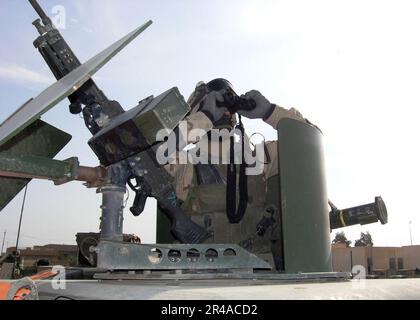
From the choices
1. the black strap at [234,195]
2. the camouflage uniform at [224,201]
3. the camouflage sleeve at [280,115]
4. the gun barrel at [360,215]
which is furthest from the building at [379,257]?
the camouflage sleeve at [280,115]

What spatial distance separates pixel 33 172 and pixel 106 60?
90 centimetres

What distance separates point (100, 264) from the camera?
71.6 inches

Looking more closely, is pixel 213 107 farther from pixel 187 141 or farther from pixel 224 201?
pixel 224 201

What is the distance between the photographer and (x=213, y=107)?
3.26m

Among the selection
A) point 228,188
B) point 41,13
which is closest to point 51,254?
point 41,13

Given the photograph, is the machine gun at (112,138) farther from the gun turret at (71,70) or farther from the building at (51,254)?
the building at (51,254)

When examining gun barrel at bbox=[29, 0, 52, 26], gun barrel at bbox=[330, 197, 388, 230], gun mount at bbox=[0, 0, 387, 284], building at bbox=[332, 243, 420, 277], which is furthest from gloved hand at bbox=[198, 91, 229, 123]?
building at bbox=[332, 243, 420, 277]

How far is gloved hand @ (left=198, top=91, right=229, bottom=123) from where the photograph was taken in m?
3.22

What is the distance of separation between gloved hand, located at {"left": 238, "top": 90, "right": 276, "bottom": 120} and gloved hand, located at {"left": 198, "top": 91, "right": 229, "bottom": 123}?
0.58ft

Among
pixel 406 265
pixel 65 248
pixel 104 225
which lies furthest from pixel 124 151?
pixel 406 265

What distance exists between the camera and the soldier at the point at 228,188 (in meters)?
3.12

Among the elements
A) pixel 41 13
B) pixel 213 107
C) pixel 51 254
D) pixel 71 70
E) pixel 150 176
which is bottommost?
pixel 51 254

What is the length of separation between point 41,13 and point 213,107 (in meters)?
1.58
